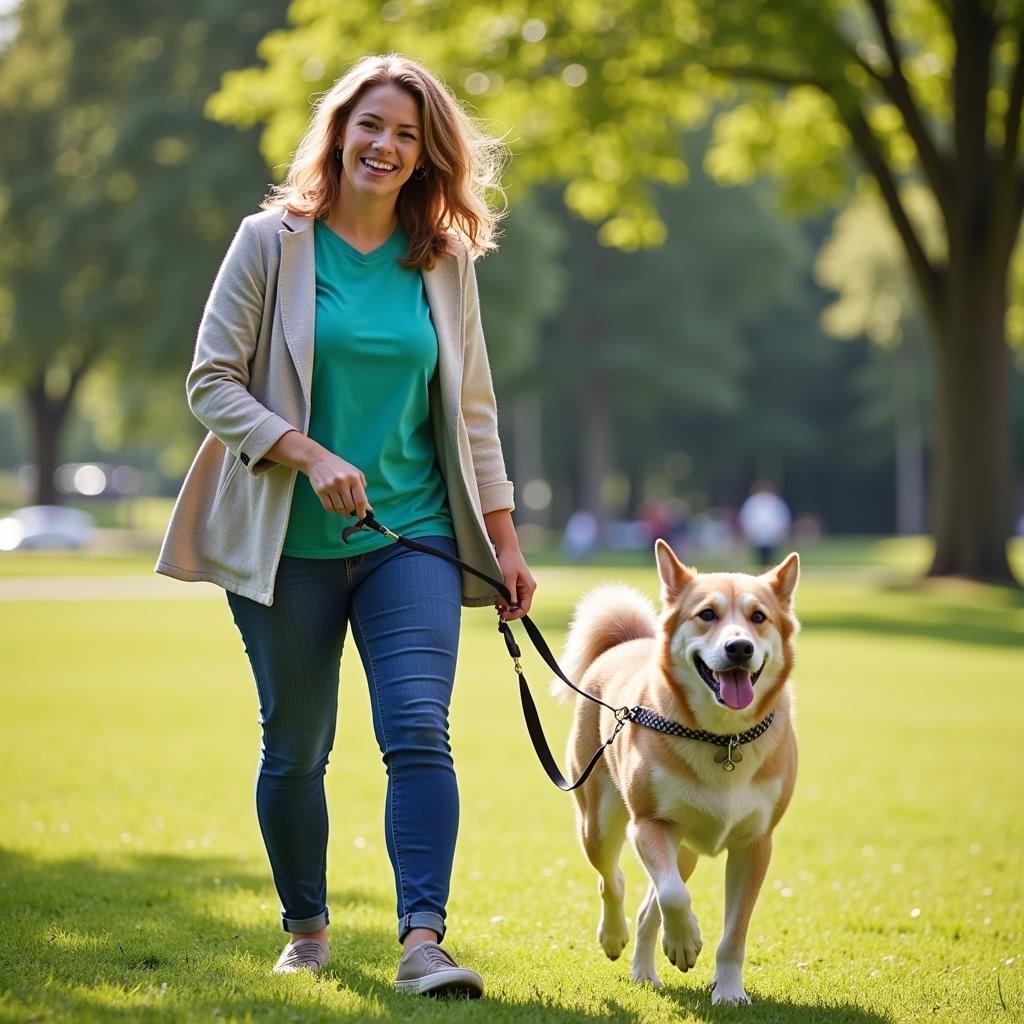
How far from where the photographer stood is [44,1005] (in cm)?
390

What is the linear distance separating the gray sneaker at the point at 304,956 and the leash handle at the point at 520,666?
2.75 ft

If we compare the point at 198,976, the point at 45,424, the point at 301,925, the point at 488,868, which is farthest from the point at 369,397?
the point at 45,424

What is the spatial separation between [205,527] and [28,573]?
30062mm

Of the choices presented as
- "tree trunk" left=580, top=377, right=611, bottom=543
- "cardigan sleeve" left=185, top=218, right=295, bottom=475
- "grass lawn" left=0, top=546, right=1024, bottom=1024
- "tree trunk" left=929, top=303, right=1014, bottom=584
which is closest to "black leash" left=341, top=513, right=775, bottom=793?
"cardigan sleeve" left=185, top=218, right=295, bottom=475

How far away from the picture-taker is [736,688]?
15.1 feet

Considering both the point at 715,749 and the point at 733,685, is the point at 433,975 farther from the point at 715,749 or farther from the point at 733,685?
the point at 733,685

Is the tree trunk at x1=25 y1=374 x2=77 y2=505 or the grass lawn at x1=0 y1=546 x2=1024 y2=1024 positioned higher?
the tree trunk at x1=25 y1=374 x2=77 y2=505

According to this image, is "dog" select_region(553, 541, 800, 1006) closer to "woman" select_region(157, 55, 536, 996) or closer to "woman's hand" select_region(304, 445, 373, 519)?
"woman" select_region(157, 55, 536, 996)

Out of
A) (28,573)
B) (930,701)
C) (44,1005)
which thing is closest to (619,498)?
(28,573)

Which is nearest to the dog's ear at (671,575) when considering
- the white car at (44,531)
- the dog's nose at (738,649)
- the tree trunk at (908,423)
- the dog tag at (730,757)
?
the dog's nose at (738,649)

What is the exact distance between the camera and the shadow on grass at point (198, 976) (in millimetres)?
4000

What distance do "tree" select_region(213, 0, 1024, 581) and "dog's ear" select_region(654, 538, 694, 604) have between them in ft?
55.5

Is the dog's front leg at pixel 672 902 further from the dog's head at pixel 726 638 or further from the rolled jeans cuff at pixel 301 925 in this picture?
the rolled jeans cuff at pixel 301 925

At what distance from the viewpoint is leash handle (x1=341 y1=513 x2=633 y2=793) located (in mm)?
4414
